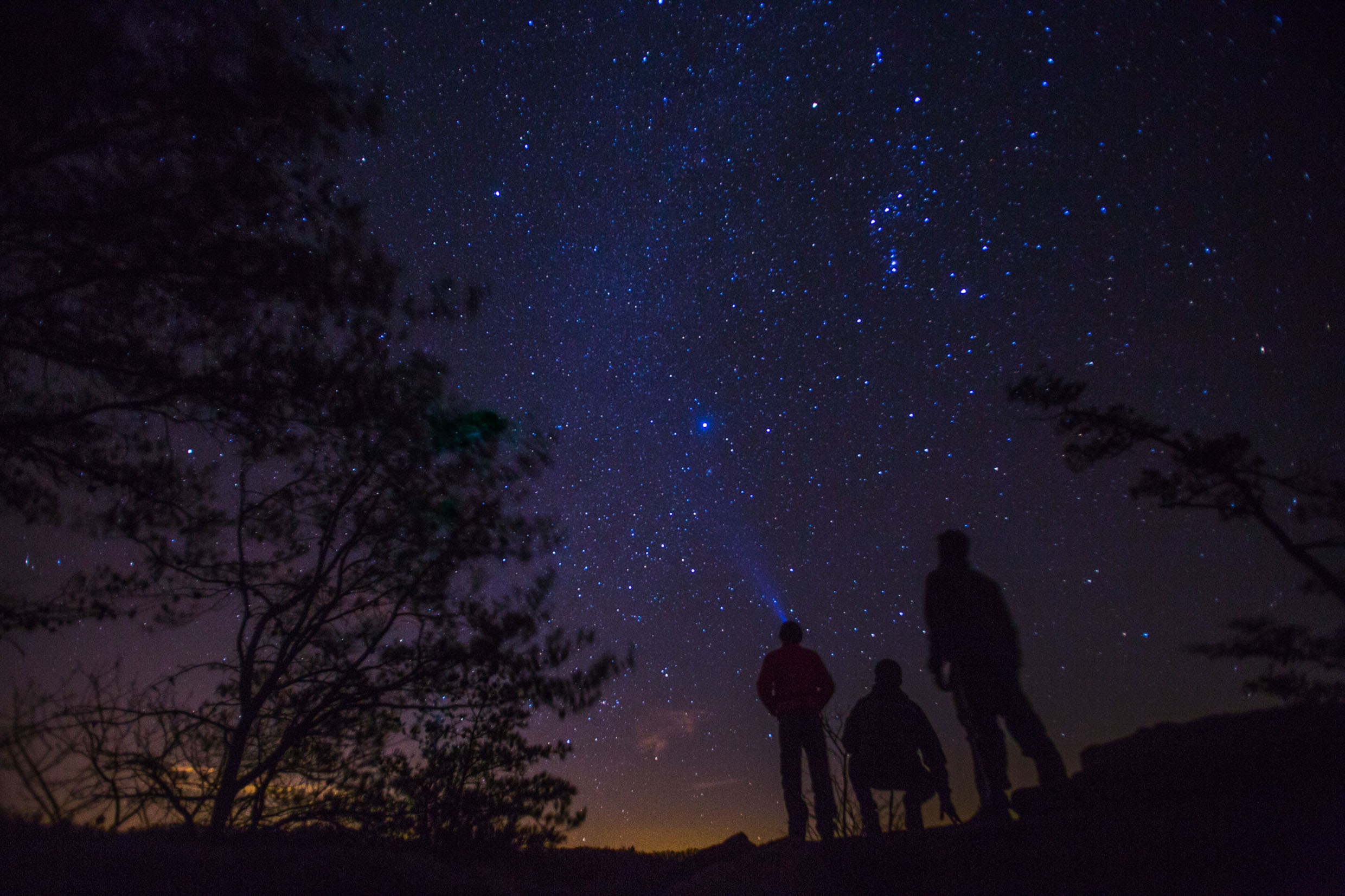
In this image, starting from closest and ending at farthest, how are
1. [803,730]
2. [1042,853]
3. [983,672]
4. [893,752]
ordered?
[1042,853] < [983,672] < [803,730] < [893,752]

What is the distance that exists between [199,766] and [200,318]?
4073 millimetres

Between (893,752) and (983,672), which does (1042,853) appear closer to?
(983,672)

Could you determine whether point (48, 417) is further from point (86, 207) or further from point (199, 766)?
point (199, 766)

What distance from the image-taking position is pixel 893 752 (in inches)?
230

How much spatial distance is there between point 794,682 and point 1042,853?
225cm

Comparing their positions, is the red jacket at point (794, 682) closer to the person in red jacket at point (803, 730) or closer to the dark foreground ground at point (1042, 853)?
the person in red jacket at point (803, 730)

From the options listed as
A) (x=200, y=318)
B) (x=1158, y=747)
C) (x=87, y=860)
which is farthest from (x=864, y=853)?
(x=200, y=318)

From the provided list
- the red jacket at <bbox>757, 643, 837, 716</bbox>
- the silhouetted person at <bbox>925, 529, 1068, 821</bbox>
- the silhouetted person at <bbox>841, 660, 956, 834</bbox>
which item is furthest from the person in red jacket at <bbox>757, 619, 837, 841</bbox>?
the silhouetted person at <bbox>925, 529, 1068, 821</bbox>

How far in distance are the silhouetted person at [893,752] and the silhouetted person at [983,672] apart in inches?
36.4

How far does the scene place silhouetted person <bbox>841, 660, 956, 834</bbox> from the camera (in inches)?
229

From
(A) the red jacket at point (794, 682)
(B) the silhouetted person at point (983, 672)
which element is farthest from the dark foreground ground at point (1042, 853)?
(A) the red jacket at point (794, 682)

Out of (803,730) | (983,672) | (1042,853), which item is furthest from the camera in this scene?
(803,730)

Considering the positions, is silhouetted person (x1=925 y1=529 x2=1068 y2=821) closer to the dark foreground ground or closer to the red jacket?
the dark foreground ground

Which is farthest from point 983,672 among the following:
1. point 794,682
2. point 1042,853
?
point 794,682
